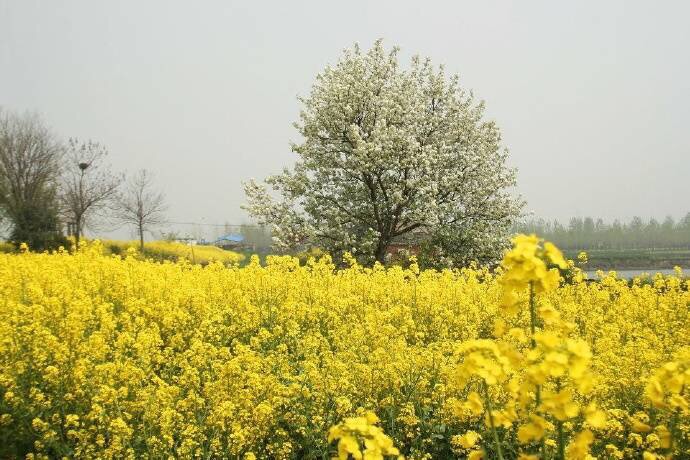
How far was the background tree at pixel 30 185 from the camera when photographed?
28469mm

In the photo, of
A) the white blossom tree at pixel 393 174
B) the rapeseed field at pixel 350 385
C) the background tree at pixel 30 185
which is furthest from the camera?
the background tree at pixel 30 185

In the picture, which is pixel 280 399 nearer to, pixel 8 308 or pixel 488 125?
pixel 8 308

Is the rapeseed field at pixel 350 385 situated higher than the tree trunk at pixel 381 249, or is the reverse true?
the tree trunk at pixel 381 249

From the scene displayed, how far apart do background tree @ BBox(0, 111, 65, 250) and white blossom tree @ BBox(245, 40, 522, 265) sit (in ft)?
50.3

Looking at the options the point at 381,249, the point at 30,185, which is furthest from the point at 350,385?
the point at 30,185

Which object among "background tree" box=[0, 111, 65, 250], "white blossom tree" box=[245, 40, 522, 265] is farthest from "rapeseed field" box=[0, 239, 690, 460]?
"background tree" box=[0, 111, 65, 250]

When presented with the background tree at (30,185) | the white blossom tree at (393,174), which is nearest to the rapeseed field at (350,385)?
the white blossom tree at (393,174)

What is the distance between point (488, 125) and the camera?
1966cm

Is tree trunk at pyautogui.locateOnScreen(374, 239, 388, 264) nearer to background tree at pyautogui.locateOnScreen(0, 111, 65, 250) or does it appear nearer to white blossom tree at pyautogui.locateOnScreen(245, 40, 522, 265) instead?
white blossom tree at pyautogui.locateOnScreen(245, 40, 522, 265)

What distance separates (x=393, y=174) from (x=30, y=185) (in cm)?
2376

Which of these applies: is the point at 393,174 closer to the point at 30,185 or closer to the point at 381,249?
the point at 381,249

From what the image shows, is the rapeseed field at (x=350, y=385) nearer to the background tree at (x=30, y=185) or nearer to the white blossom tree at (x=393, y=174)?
the white blossom tree at (x=393, y=174)

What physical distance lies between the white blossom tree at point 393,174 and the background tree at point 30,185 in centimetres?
1534

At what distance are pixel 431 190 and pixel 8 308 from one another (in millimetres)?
12654
